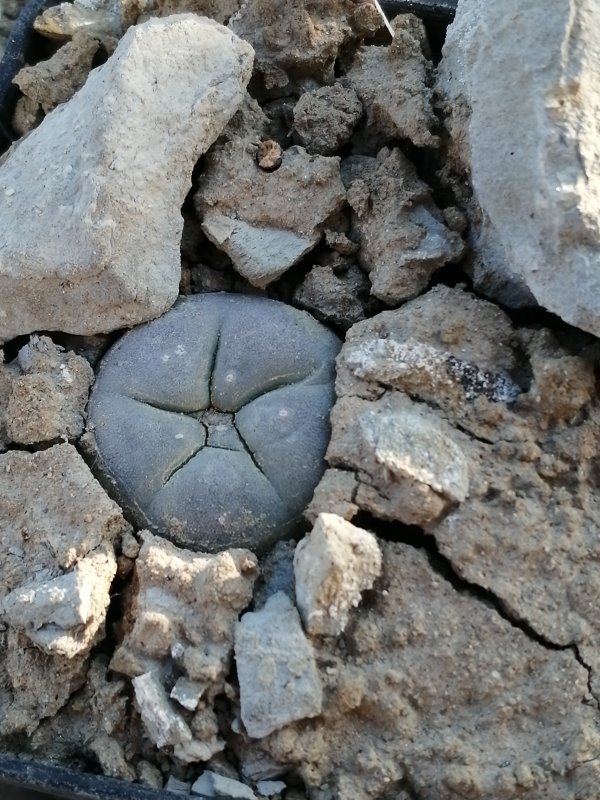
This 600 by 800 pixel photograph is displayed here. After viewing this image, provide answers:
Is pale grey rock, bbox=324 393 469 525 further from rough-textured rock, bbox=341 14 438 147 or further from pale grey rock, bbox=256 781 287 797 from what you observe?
rough-textured rock, bbox=341 14 438 147

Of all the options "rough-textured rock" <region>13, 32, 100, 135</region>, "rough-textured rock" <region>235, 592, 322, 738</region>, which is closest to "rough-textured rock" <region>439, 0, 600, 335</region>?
"rough-textured rock" <region>235, 592, 322, 738</region>

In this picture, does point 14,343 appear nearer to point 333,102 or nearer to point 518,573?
point 333,102

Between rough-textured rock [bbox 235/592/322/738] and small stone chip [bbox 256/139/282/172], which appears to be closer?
rough-textured rock [bbox 235/592/322/738]

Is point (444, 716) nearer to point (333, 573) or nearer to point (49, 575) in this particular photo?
point (333, 573)

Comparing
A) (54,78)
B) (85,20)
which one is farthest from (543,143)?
(85,20)

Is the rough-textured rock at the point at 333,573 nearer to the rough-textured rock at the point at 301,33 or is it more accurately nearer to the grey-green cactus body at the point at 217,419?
the grey-green cactus body at the point at 217,419

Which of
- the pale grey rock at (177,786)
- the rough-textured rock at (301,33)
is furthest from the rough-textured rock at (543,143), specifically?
the pale grey rock at (177,786)

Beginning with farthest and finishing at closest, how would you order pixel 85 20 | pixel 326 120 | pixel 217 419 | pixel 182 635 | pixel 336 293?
1. pixel 85 20
2. pixel 326 120
3. pixel 336 293
4. pixel 217 419
5. pixel 182 635
